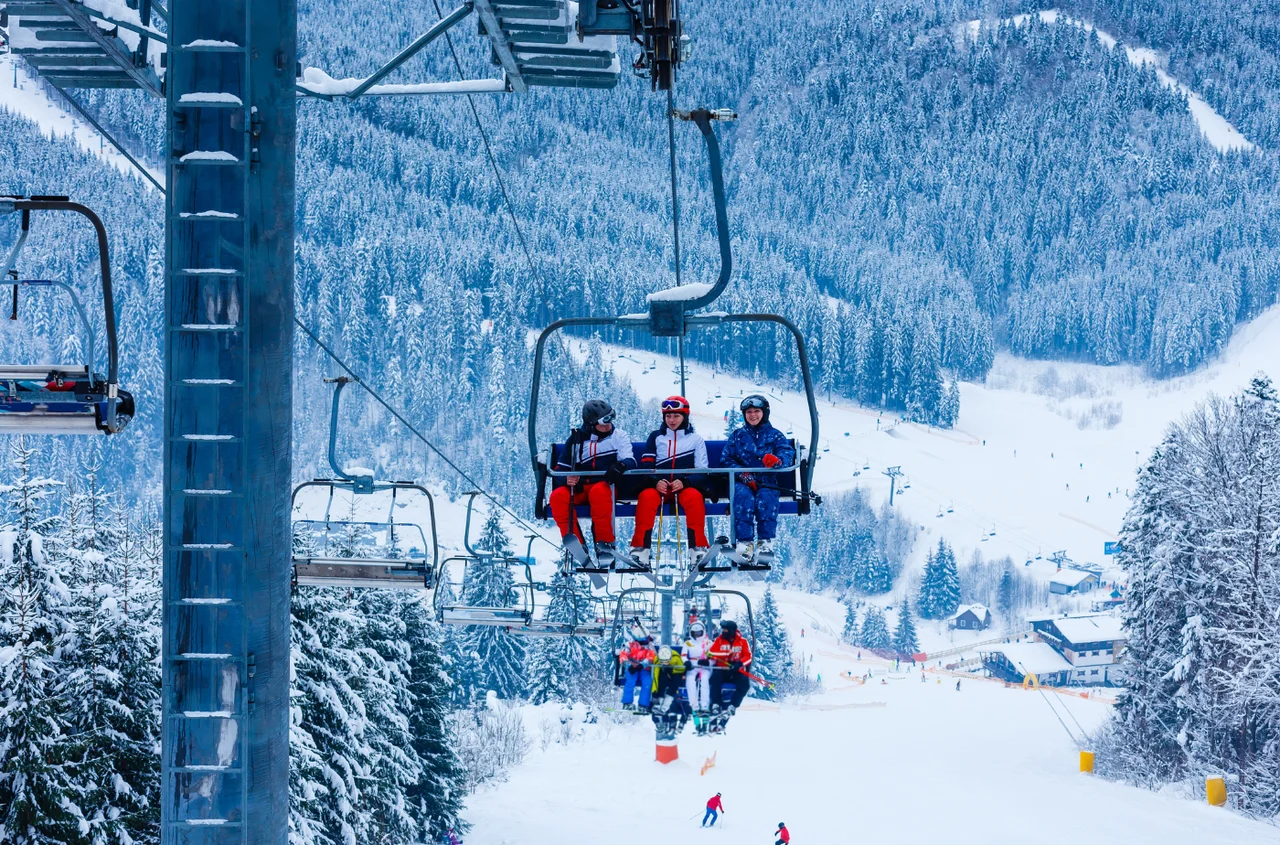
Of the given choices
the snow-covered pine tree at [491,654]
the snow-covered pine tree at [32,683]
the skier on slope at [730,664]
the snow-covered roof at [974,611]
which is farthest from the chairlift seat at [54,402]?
the snow-covered roof at [974,611]

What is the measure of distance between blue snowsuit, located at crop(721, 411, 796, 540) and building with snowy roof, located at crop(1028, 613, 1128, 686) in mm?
91137

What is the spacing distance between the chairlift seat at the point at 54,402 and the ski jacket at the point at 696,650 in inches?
274

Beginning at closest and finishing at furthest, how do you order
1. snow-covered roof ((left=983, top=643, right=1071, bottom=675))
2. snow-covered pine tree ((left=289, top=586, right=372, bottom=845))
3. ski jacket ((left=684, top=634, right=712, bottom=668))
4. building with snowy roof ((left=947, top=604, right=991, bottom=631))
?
1. ski jacket ((left=684, top=634, right=712, bottom=668))
2. snow-covered pine tree ((left=289, top=586, right=372, bottom=845))
3. snow-covered roof ((left=983, top=643, right=1071, bottom=675))
4. building with snowy roof ((left=947, top=604, right=991, bottom=631))

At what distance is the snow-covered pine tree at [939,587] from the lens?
4756 inches

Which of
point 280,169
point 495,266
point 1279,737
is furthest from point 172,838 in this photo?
point 495,266

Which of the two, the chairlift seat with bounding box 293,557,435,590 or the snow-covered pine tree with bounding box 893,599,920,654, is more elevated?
the chairlift seat with bounding box 293,557,435,590

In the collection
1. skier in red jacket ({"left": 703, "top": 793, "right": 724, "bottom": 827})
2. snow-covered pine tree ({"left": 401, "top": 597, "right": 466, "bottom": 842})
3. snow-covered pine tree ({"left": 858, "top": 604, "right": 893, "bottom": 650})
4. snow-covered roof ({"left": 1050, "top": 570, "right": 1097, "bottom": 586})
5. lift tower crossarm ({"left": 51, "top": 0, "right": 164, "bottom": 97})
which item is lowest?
snow-covered pine tree ({"left": 858, "top": 604, "right": 893, "bottom": 650})

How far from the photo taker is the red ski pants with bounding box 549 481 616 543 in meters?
9.91

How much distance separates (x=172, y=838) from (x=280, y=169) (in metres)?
2.31

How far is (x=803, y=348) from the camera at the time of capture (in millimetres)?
8352

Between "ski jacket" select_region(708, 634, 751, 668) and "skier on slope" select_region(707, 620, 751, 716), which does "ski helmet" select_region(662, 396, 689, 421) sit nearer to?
"skier on slope" select_region(707, 620, 751, 716)

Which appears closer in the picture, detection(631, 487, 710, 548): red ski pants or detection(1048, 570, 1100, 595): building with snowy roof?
detection(631, 487, 710, 548): red ski pants

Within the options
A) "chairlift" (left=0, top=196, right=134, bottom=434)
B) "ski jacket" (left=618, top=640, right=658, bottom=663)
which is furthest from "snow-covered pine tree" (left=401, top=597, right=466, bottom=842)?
"chairlift" (left=0, top=196, right=134, bottom=434)

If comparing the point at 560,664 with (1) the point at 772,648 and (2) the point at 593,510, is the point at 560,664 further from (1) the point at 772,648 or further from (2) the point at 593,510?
(2) the point at 593,510
